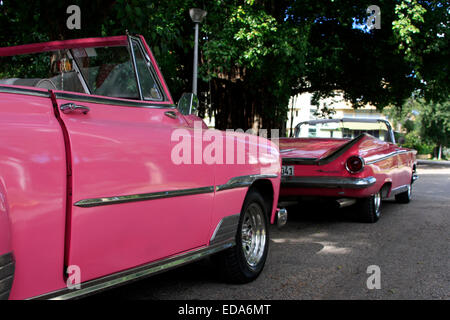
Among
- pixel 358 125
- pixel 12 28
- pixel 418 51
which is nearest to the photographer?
pixel 358 125

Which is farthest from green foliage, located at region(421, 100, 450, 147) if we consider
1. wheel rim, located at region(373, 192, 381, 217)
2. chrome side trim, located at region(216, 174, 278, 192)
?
chrome side trim, located at region(216, 174, 278, 192)

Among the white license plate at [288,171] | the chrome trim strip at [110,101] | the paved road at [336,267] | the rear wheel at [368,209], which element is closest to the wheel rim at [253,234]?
the paved road at [336,267]

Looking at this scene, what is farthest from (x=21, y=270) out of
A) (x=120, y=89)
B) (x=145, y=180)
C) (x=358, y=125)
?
(x=358, y=125)

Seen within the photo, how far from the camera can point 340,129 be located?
8.83 m

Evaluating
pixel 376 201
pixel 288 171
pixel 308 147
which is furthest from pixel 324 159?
pixel 376 201

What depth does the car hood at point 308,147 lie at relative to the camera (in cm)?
711

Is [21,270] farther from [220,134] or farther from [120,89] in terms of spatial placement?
[220,134]

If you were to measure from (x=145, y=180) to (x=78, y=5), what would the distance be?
4245 millimetres

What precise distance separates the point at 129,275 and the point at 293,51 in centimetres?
1102

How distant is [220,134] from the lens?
12.6ft

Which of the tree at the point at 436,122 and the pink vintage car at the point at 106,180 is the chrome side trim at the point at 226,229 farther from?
the tree at the point at 436,122

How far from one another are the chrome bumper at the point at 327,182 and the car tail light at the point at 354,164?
13 cm

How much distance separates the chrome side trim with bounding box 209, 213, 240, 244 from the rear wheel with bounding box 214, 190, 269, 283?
0.62 feet

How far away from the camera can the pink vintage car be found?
2.14 meters
